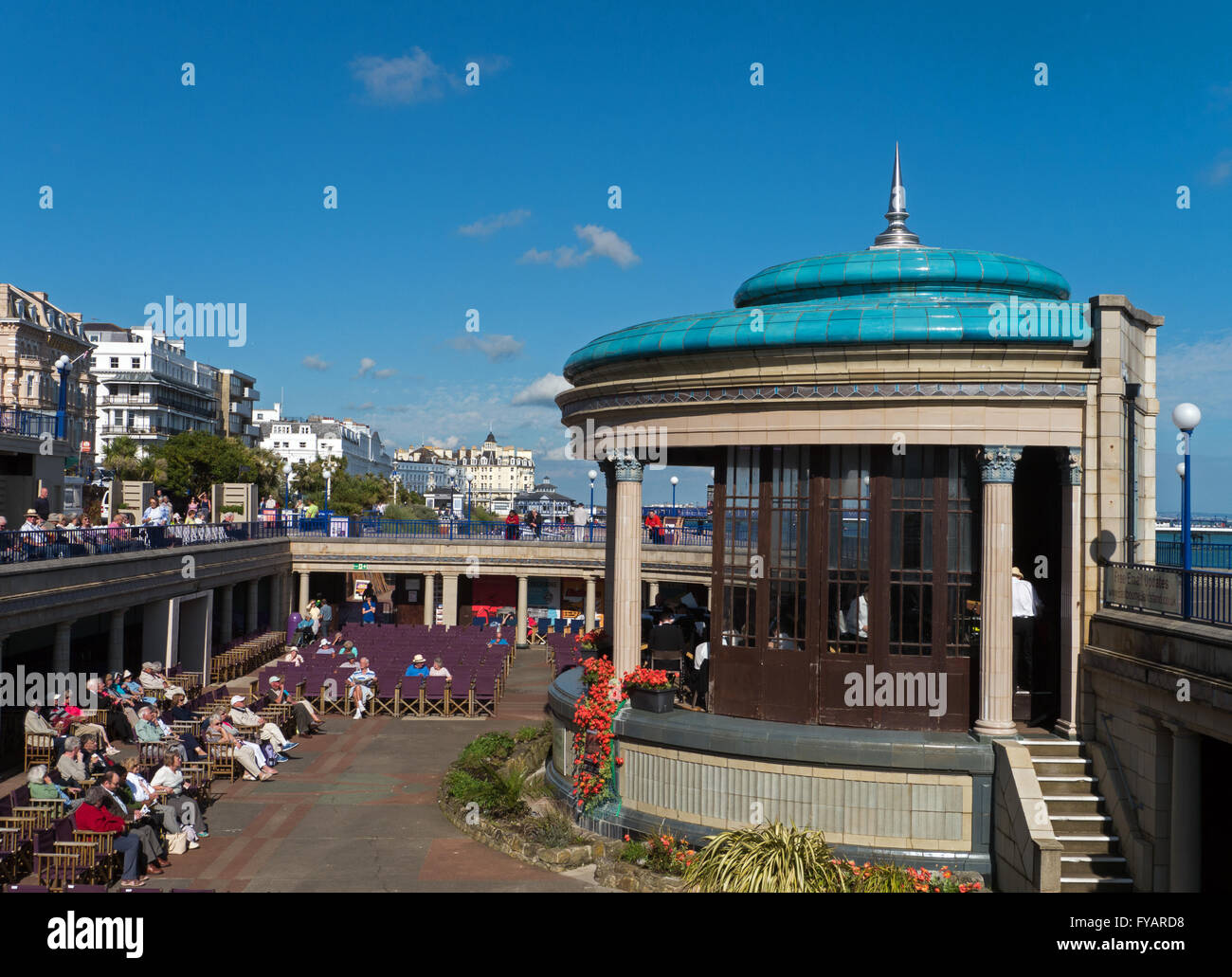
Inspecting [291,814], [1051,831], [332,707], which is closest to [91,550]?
[332,707]

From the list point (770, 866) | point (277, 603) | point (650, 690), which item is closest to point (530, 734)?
point (650, 690)

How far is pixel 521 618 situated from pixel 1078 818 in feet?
100.0

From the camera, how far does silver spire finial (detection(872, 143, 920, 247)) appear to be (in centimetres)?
1533

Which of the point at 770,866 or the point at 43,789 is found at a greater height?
the point at 770,866

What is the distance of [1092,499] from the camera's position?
1284 centimetres

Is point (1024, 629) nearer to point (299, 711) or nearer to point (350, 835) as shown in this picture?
point (350, 835)

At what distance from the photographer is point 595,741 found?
1426cm

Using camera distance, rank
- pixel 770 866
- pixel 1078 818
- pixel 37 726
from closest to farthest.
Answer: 1. pixel 770 866
2. pixel 1078 818
3. pixel 37 726

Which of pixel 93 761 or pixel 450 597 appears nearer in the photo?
pixel 93 761

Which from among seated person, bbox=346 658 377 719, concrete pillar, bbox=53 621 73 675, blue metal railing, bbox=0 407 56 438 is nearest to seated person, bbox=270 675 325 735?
seated person, bbox=346 658 377 719

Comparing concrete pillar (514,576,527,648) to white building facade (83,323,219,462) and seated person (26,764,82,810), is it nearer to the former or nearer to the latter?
seated person (26,764,82,810)

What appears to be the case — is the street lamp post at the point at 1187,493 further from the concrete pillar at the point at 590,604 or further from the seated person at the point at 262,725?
the concrete pillar at the point at 590,604

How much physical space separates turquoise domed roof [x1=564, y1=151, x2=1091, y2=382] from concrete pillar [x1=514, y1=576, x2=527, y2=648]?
82.2ft

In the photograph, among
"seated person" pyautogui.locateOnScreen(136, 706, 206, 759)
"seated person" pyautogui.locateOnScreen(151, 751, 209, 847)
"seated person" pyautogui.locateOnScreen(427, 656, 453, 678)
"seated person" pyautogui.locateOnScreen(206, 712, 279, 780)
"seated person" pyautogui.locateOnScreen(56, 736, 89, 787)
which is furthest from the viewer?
"seated person" pyautogui.locateOnScreen(427, 656, 453, 678)
